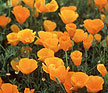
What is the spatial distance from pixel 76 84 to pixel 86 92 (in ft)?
0.41

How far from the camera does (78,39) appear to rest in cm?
139

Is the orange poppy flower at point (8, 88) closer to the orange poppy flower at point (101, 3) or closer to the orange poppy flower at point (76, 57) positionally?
the orange poppy flower at point (76, 57)

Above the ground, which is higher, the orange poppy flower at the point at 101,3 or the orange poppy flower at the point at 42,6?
the orange poppy flower at the point at 42,6

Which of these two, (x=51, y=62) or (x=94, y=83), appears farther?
(x=51, y=62)

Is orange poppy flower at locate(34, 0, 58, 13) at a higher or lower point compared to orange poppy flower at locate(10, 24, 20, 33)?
higher

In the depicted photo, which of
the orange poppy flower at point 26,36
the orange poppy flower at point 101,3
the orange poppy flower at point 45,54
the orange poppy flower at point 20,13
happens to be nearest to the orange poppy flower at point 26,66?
the orange poppy flower at point 45,54

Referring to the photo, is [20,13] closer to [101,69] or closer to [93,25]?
[93,25]

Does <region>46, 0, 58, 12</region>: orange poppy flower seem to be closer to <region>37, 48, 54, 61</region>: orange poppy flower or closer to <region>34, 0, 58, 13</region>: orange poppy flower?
<region>34, 0, 58, 13</region>: orange poppy flower

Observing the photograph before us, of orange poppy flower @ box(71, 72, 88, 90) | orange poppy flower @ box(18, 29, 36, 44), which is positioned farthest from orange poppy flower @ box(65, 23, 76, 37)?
orange poppy flower @ box(71, 72, 88, 90)

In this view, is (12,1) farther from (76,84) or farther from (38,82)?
(76,84)

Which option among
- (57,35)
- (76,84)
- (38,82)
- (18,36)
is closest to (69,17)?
(57,35)

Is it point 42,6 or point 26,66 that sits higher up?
point 42,6

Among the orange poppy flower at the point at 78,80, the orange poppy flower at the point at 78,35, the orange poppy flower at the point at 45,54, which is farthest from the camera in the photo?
the orange poppy flower at the point at 78,35

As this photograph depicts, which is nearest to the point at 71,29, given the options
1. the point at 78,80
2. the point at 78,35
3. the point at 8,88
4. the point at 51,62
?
the point at 78,35
